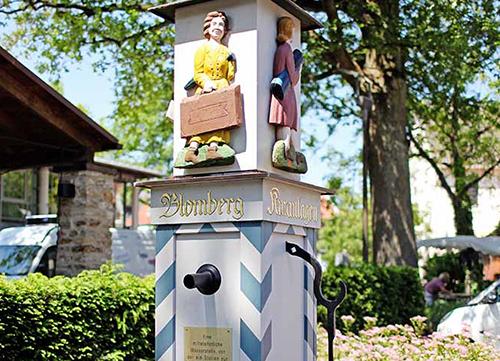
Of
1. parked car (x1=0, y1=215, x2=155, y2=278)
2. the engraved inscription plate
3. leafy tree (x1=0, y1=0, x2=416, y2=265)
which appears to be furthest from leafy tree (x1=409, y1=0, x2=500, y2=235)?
the engraved inscription plate

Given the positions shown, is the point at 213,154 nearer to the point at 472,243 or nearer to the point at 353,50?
the point at 353,50

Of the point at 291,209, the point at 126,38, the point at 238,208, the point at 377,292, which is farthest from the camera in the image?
the point at 126,38

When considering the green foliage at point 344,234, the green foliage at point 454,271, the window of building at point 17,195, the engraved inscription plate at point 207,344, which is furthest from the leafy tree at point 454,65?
the green foliage at point 344,234

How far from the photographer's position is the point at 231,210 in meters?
4.72

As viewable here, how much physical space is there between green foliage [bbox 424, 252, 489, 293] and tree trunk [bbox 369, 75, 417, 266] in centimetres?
717

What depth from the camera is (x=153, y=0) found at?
14.6 metres

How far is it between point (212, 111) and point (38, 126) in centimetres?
767

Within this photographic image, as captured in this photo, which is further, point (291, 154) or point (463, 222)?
point (463, 222)

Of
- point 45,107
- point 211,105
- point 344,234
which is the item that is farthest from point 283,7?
point 344,234

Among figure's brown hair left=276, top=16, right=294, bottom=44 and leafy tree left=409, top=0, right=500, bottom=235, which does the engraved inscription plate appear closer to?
figure's brown hair left=276, top=16, right=294, bottom=44

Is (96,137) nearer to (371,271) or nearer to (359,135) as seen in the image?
(371,271)

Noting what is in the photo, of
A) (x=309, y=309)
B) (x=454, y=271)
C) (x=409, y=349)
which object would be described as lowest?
(x=409, y=349)

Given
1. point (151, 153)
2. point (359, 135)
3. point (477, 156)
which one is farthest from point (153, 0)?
point (151, 153)

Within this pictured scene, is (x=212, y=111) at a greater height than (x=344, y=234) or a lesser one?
lesser
